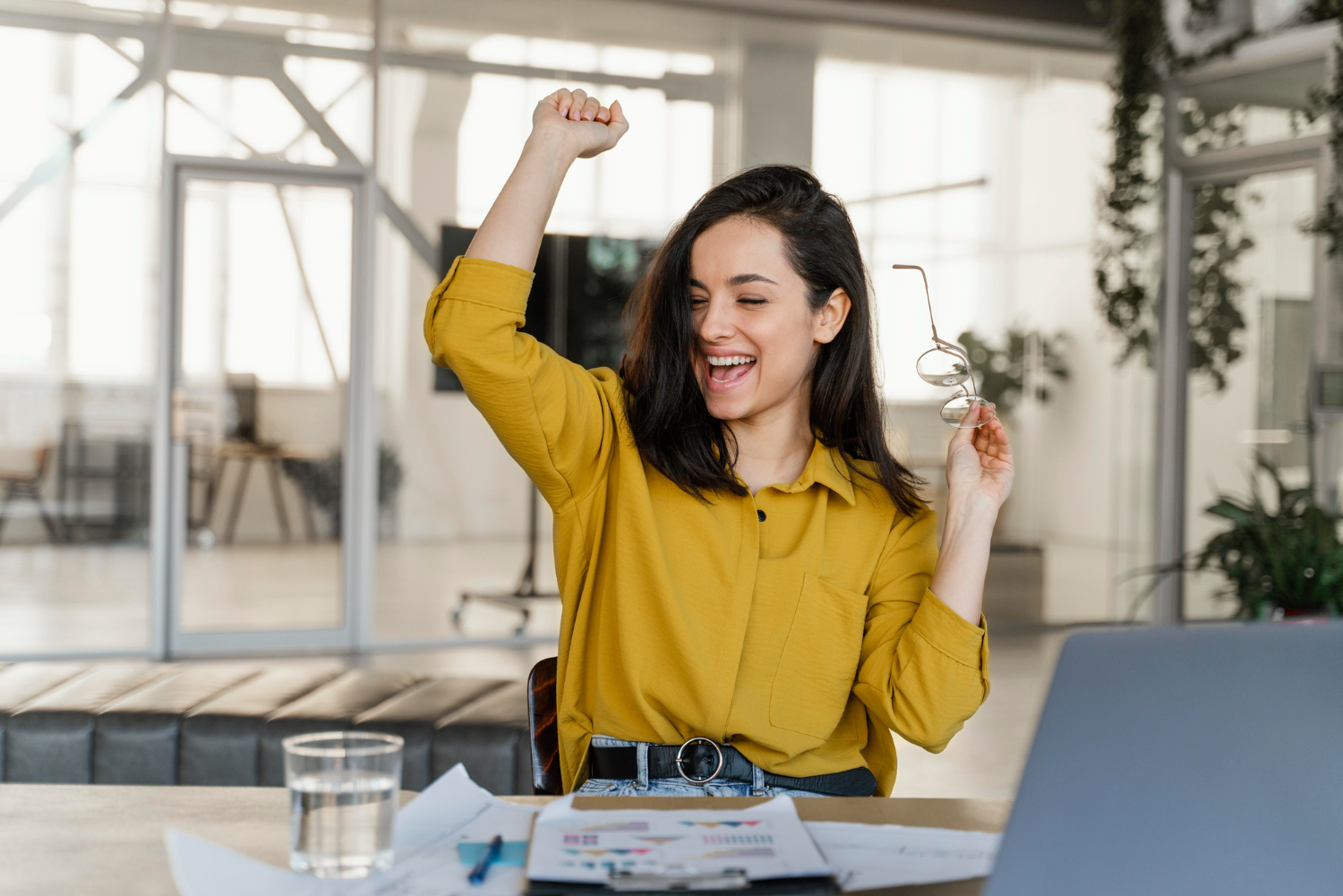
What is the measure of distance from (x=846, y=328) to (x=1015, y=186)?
5.52 meters

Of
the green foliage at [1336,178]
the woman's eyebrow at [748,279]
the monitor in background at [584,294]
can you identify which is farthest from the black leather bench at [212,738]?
the green foliage at [1336,178]

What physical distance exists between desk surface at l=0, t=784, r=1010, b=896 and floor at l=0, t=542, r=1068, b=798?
3.82 m

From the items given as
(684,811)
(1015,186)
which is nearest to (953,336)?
(1015,186)

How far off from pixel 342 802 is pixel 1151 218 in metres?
6.30

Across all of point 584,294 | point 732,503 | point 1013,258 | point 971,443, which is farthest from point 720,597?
point 1013,258

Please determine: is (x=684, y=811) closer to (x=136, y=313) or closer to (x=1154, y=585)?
(x=136, y=313)

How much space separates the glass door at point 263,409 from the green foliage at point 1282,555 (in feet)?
12.5

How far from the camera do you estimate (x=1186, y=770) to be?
71 cm

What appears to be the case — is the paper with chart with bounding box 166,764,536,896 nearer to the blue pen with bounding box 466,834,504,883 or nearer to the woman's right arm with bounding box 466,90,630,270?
the blue pen with bounding box 466,834,504,883

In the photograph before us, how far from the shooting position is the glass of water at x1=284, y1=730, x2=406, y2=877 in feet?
2.97

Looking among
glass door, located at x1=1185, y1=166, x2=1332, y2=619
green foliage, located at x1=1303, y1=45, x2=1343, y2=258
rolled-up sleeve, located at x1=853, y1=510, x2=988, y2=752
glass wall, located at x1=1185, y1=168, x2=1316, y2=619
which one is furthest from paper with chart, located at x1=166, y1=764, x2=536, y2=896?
green foliage, located at x1=1303, y1=45, x2=1343, y2=258

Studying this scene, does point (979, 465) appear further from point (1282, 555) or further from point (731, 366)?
point (1282, 555)

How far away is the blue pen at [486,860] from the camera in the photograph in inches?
36.8

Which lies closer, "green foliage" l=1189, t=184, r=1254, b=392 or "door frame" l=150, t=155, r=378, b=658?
"door frame" l=150, t=155, r=378, b=658
